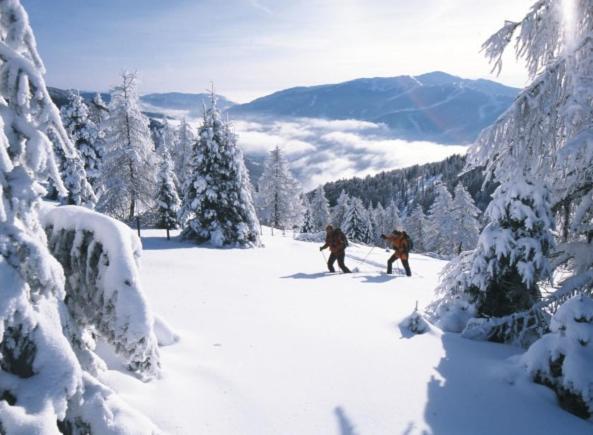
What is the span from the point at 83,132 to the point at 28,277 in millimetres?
35914

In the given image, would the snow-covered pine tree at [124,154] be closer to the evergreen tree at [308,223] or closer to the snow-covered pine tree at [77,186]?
the snow-covered pine tree at [77,186]

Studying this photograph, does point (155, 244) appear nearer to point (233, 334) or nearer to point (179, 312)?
point (179, 312)

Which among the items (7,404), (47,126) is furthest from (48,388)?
(47,126)

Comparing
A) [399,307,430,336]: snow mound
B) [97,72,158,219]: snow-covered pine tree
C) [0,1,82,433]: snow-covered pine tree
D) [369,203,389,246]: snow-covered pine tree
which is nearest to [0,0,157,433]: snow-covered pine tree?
[0,1,82,433]: snow-covered pine tree

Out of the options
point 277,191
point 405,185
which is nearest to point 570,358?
point 277,191

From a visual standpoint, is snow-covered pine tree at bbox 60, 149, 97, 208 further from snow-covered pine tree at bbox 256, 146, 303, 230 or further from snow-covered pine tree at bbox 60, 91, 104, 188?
snow-covered pine tree at bbox 256, 146, 303, 230

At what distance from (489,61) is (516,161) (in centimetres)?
153

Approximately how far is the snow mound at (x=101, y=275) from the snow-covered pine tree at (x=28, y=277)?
2.81ft

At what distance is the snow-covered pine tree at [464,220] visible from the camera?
51531 mm

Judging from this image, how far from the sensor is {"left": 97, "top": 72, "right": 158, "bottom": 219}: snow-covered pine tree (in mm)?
28188

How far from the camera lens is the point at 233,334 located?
677cm

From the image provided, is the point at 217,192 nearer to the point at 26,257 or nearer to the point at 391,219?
the point at 26,257

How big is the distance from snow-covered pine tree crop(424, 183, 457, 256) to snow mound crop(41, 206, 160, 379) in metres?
53.6

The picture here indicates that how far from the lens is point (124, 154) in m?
28.2
